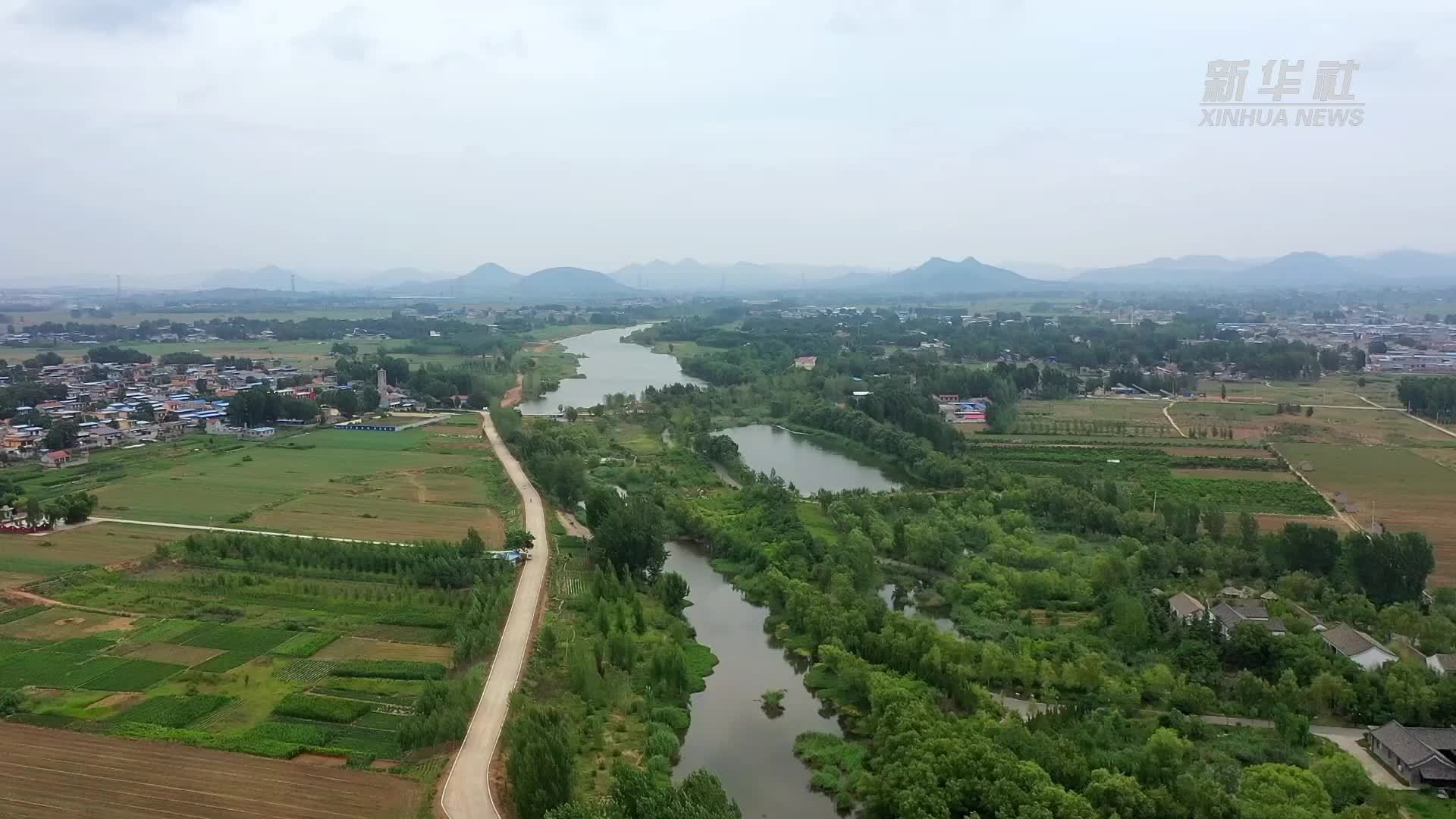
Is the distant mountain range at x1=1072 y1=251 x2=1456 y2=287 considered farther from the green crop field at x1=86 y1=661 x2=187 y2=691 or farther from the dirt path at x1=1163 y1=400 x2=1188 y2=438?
the green crop field at x1=86 y1=661 x2=187 y2=691

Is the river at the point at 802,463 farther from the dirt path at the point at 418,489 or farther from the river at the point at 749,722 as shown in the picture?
the dirt path at the point at 418,489

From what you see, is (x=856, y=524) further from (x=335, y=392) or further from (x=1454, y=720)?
(x=335, y=392)

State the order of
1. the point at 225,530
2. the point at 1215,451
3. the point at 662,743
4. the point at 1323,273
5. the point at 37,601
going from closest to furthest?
the point at 662,743 < the point at 37,601 < the point at 225,530 < the point at 1215,451 < the point at 1323,273

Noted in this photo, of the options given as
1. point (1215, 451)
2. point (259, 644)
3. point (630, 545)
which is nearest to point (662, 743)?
point (630, 545)

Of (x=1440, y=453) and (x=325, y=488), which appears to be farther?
(x=1440, y=453)

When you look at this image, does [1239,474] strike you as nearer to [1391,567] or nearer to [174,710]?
[1391,567]

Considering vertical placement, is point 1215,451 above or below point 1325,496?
below
